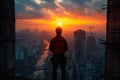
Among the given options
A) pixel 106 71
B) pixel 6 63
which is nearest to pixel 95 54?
pixel 106 71

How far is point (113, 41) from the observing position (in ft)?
29.2

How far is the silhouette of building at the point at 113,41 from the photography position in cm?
863

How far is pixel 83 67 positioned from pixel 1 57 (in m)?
4.34

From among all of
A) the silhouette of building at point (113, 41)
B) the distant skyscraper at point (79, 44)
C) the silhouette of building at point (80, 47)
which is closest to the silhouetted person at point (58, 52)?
the silhouette of building at point (113, 41)

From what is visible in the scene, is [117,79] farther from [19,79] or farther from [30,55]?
[30,55]

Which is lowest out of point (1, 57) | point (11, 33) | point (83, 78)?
point (83, 78)

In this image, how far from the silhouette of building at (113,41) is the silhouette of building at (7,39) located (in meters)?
2.55

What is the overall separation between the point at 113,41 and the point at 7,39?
2.72 meters

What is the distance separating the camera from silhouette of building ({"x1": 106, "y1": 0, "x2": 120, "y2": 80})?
8.63m

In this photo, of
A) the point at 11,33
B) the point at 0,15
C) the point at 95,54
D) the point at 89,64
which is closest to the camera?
the point at 0,15

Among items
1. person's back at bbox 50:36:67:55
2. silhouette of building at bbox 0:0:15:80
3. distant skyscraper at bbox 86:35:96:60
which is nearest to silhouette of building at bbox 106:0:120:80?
silhouette of building at bbox 0:0:15:80

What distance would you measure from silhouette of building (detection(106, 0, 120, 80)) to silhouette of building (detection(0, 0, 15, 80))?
2547 millimetres

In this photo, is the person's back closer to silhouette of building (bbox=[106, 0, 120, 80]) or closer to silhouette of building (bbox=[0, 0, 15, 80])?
silhouette of building (bbox=[106, 0, 120, 80])

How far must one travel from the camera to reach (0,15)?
28.4 feet
